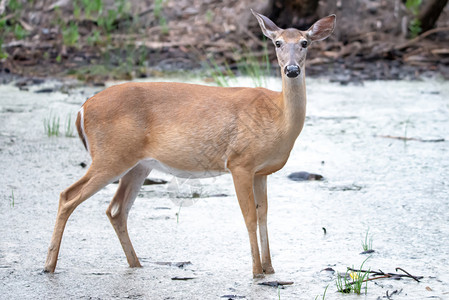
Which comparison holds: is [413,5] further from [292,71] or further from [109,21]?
[292,71]

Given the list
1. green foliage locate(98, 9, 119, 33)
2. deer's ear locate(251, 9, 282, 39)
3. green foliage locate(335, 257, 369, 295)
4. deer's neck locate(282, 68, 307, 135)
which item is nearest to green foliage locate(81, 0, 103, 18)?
green foliage locate(98, 9, 119, 33)

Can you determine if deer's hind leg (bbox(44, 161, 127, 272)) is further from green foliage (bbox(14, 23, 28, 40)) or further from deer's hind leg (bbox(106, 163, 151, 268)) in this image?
green foliage (bbox(14, 23, 28, 40))

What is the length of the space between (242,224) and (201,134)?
41.7 inches

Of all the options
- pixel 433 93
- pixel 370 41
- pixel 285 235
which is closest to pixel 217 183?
pixel 285 235

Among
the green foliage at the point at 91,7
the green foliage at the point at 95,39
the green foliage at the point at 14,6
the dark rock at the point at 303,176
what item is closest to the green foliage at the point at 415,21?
the green foliage at the point at 95,39

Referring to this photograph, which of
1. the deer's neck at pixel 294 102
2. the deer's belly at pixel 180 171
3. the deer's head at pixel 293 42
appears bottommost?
the deer's belly at pixel 180 171

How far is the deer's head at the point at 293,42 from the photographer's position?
13.6ft

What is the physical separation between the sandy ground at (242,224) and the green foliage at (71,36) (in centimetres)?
457

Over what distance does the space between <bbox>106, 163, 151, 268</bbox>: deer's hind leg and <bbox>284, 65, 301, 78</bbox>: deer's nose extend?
115 cm

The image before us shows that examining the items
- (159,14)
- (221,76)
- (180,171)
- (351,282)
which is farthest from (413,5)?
(351,282)

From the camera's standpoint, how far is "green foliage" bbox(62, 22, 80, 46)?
12.6 m

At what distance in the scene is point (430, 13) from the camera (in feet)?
40.0

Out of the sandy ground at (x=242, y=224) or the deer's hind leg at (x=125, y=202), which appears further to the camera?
the deer's hind leg at (x=125, y=202)

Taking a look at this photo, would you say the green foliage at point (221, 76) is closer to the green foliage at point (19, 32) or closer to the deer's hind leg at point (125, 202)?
the deer's hind leg at point (125, 202)
